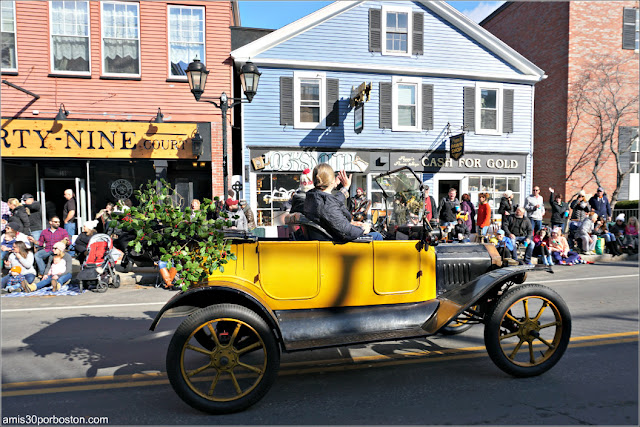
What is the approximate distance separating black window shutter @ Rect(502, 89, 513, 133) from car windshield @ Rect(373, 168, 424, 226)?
490 inches

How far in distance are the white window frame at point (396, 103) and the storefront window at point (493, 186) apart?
2997 mm

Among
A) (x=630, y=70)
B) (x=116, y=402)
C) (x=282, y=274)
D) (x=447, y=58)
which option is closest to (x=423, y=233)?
(x=282, y=274)

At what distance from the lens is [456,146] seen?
1385 cm

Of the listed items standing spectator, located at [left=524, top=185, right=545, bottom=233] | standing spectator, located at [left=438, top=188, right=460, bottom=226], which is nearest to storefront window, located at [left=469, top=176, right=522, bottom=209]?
standing spectator, located at [left=524, top=185, right=545, bottom=233]

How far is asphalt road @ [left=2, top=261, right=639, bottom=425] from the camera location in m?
2.92

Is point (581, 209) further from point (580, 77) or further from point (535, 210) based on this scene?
point (580, 77)

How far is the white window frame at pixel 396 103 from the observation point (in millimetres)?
14039

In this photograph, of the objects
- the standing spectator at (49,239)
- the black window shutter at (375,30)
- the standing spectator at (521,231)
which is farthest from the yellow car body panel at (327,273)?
the black window shutter at (375,30)

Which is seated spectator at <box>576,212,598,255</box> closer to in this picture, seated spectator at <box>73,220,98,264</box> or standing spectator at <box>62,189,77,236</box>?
seated spectator at <box>73,220,98,264</box>

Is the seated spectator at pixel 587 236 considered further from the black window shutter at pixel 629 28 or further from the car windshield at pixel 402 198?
the black window shutter at pixel 629 28

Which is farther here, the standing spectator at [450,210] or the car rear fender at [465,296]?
the standing spectator at [450,210]

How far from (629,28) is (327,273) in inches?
797

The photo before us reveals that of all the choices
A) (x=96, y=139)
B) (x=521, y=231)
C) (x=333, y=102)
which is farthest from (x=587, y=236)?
(x=96, y=139)

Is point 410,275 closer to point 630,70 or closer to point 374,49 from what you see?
point 374,49
